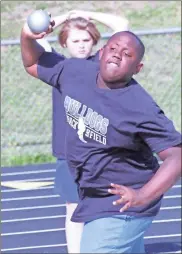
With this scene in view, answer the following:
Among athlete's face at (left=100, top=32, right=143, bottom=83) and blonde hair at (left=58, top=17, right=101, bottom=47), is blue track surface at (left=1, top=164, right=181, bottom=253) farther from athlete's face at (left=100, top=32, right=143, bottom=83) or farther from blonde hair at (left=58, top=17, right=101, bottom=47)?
athlete's face at (left=100, top=32, right=143, bottom=83)

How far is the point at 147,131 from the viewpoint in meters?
4.25

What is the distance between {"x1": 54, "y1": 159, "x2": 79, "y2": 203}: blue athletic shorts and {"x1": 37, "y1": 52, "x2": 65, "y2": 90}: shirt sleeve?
1.34 metres

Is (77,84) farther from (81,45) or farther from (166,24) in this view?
(166,24)

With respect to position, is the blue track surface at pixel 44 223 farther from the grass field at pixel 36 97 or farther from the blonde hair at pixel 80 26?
the blonde hair at pixel 80 26

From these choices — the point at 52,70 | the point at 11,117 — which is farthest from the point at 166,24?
the point at 52,70

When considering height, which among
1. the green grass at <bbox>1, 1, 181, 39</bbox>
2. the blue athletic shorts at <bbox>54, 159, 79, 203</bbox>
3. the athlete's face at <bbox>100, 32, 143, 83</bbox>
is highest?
the green grass at <bbox>1, 1, 181, 39</bbox>

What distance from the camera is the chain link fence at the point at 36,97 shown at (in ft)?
36.3

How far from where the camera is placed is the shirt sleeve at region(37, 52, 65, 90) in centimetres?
475

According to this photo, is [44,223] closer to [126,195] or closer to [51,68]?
[51,68]

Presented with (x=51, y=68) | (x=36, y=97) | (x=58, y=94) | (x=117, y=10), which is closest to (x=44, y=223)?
(x=58, y=94)

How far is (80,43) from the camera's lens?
6000 millimetres

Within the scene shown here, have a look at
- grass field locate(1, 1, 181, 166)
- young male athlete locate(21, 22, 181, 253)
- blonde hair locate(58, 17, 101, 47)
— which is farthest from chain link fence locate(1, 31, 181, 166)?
young male athlete locate(21, 22, 181, 253)

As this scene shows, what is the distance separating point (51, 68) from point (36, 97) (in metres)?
6.82

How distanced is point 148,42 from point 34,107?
5.49ft
